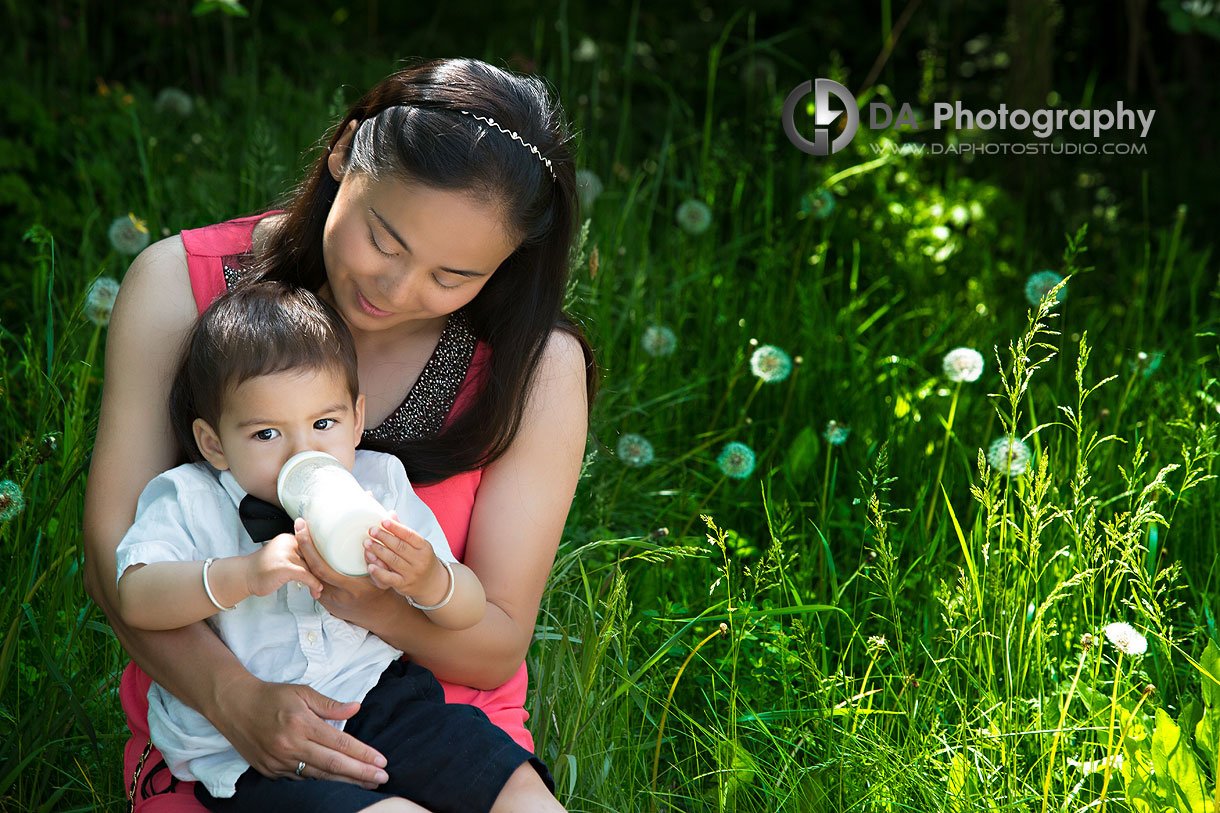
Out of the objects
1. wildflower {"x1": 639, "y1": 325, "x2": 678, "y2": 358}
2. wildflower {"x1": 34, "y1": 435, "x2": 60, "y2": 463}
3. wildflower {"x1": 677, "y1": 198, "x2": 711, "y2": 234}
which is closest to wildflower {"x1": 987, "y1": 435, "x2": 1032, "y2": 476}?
wildflower {"x1": 639, "y1": 325, "x2": 678, "y2": 358}

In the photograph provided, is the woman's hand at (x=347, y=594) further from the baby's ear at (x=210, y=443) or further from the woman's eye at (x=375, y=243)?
the woman's eye at (x=375, y=243)

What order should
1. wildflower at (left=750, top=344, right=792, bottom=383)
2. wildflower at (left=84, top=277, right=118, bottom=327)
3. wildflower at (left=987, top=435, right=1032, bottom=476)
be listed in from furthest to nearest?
wildflower at (left=750, top=344, right=792, bottom=383) < wildflower at (left=84, top=277, right=118, bottom=327) < wildflower at (left=987, top=435, right=1032, bottom=476)

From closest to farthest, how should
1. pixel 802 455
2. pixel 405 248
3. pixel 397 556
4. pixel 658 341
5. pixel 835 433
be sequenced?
pixel 397 556
pixel 405 248
pixel 835 433
pixel 802 455
pixel 658 341

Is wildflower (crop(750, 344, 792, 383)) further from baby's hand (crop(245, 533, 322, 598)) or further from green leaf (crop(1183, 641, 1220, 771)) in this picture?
baby's hand (crop(245, 533, 322, 598))

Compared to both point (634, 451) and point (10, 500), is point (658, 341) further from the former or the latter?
point (10, 500)

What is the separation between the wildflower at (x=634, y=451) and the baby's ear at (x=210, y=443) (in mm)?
1064

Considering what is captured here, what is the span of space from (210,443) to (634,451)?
1.09 m

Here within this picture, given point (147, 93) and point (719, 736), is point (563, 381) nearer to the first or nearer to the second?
point (719, 736)

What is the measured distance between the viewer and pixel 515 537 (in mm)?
1574

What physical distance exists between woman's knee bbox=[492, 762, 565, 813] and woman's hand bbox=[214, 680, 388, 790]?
14 cm

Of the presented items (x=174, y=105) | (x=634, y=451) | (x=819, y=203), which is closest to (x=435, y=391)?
(x=634, y=451)

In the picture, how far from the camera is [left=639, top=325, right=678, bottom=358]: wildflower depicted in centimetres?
264

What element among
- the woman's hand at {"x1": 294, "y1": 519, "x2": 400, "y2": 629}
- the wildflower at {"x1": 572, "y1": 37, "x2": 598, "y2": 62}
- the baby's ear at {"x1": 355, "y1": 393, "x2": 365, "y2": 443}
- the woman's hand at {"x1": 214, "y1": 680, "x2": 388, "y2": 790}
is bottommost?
the woman's hand at {"x1": 214, "y1": 680, "x2": 388, "y2": 790}

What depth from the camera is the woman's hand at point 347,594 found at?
4.20 ft
